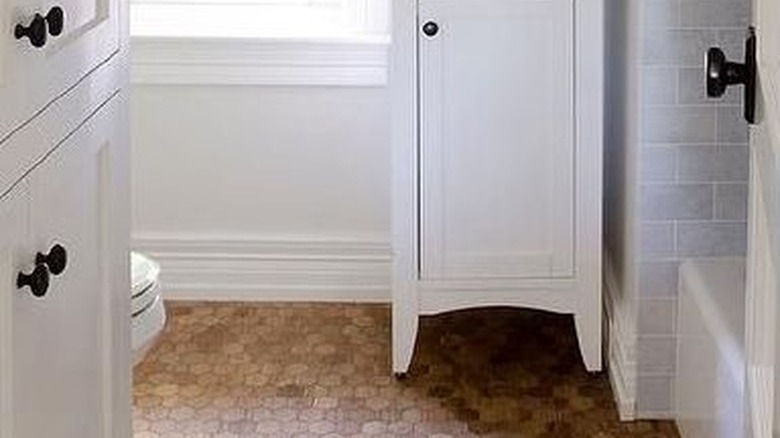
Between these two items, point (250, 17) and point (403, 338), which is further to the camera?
point (250, 17)

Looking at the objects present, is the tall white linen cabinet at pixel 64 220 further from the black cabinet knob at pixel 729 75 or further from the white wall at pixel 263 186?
the white wall at pixel 263 186

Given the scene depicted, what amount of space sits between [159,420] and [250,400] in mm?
207

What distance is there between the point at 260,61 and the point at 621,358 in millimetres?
1247

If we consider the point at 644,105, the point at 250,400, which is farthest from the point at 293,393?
the point at 644,105

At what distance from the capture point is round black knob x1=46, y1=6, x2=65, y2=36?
141 cm

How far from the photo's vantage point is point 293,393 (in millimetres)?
3156

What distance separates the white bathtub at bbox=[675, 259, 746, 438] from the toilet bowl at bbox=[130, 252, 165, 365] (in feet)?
3.01


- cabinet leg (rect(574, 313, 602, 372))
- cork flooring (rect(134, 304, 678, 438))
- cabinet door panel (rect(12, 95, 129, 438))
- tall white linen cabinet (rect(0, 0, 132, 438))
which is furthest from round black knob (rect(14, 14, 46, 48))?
cabinet leg (rect(574, 313, 602, 372))

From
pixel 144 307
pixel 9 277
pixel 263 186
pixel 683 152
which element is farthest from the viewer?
pixel 263 186

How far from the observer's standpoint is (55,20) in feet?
4.66

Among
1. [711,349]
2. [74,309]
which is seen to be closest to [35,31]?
[74,309]

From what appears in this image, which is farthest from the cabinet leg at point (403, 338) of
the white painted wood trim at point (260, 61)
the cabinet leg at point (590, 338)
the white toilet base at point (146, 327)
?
the white toilet base at point (146, 327)

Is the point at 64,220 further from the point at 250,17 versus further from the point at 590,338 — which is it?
the point at 250,17

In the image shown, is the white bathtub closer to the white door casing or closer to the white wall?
the white door casing
